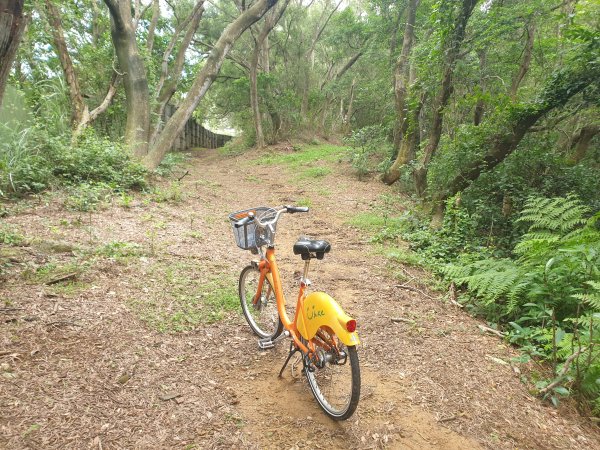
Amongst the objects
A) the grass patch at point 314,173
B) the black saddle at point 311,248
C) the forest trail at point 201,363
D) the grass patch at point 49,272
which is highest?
the grass patch at point 314,173

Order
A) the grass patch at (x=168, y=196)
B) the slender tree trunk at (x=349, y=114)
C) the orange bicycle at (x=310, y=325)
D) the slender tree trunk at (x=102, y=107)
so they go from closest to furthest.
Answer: the orange bicycle at (x=310, y=325)
the grass patch at (x=168, y=196)
the slender tree trunk at (x=102, y=107)
the slender tree trunk at (x=349, y=114)

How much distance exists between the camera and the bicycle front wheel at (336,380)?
217cm

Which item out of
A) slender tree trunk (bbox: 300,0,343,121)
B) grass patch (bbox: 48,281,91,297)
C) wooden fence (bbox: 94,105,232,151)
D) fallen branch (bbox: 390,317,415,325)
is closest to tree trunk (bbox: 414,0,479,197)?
fallen branch (bbox: 390,317,415,325)

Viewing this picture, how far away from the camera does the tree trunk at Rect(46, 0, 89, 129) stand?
814cm

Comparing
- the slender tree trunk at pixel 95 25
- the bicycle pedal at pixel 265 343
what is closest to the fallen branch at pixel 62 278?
the bicycle pedal at pixel 265 343

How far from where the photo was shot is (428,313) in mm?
3965

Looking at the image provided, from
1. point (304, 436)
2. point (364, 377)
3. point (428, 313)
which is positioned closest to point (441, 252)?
point (428, 313)

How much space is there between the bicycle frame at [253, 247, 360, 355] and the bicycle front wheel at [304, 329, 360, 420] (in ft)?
0.20

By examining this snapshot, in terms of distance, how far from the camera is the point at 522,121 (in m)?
6.04

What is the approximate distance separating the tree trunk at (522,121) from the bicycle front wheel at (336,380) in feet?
16.1

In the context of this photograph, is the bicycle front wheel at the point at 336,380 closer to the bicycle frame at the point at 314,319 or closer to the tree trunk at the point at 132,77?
the bicycle frame at the point at 314,319

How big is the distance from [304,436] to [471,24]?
27.0 feet

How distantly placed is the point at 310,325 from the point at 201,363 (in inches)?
45.0

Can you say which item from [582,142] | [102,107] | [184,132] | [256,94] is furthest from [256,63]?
[582,142]
